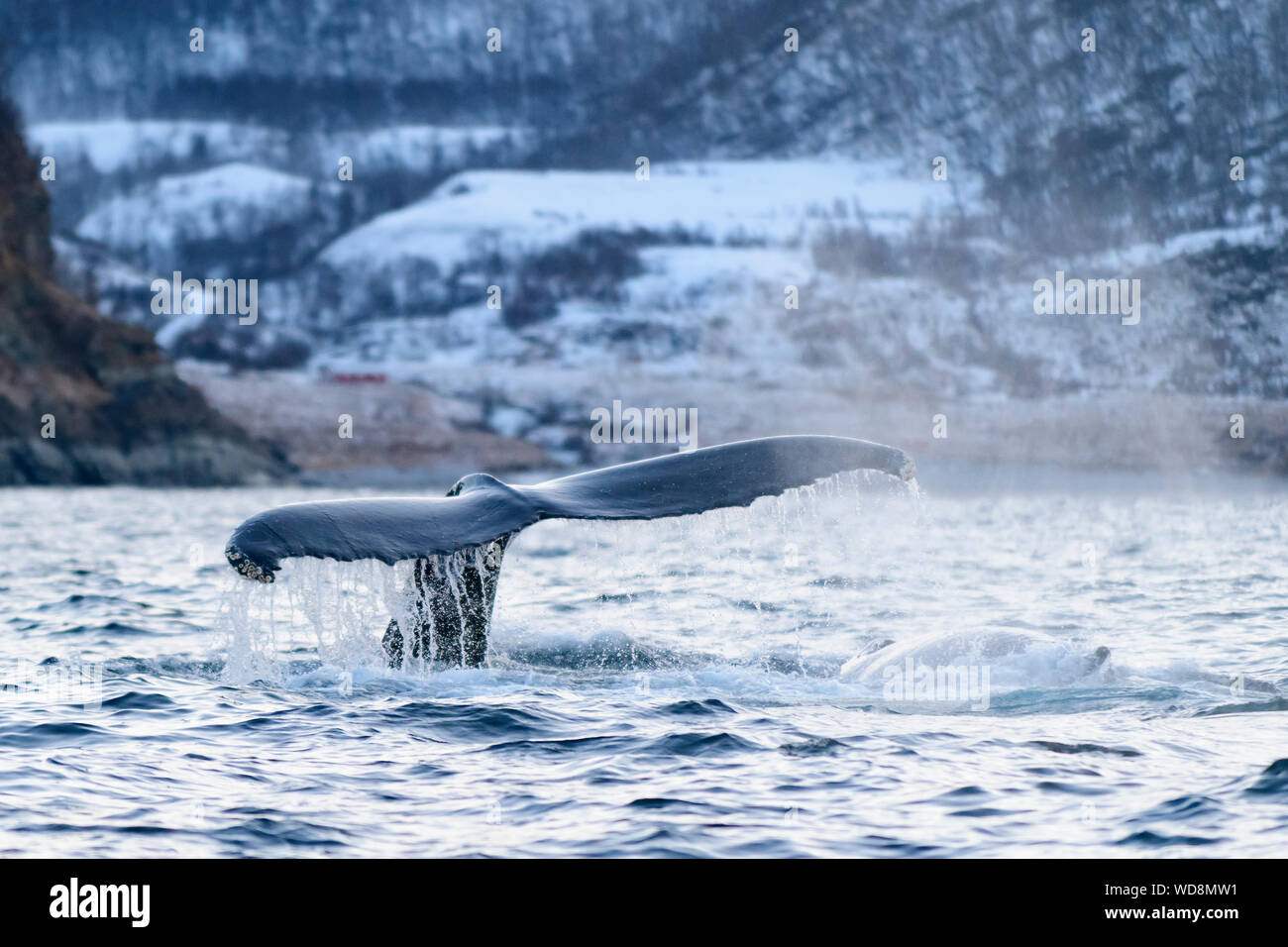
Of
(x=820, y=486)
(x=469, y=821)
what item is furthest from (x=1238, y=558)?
(x=469, y=821)

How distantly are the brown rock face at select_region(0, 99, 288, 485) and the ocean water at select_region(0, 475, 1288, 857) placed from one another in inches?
1899

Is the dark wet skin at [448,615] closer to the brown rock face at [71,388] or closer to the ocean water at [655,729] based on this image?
the ocean water at [655,729]

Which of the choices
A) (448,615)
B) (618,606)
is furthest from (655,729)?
(618,606)

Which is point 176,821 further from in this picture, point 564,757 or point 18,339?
point 18,339

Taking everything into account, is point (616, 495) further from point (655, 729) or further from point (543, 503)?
point (655, 729)

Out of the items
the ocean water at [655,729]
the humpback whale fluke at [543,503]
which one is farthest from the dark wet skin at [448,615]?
the ocean water at [655,729]

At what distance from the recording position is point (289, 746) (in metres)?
8.23

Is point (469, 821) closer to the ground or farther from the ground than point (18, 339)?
closer to the ground

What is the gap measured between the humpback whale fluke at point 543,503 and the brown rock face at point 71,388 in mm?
56258

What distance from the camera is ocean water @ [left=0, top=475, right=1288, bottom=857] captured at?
6547 millimetres

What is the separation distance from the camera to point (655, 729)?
8.84m

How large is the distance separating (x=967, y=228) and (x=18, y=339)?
142 metres

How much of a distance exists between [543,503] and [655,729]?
173 centimetres
